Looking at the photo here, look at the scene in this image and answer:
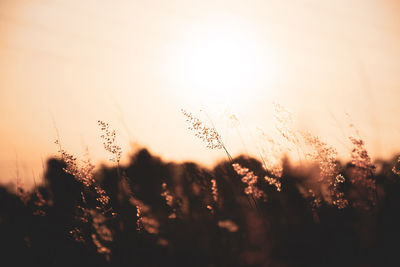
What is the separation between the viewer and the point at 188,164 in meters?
8.06

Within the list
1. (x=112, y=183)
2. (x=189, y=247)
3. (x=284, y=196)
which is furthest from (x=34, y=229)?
(x=284, y=196)

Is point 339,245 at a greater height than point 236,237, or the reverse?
point 236,237

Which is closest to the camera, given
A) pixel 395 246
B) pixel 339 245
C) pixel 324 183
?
pixel 395 246

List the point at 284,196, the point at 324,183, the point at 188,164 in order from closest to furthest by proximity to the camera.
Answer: the point at 324,183 → the point at 284,196 → the point at 188,164

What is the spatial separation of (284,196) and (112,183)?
18.4 feet

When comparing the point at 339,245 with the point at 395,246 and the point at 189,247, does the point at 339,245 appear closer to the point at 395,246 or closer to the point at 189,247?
the point at 395,246

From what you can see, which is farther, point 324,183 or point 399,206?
point 324,183

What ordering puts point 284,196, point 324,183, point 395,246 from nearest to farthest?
1. point 395,246
2. point 324,183
3. point 284,196

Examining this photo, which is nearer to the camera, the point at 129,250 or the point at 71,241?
the point at 129,250

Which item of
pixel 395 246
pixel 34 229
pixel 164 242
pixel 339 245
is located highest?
pixel 34 229

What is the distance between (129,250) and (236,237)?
218cm

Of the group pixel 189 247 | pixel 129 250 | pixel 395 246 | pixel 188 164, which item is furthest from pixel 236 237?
pixel 188 164

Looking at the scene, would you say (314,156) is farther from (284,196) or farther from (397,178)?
(397,178)

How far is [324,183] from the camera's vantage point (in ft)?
21.4
